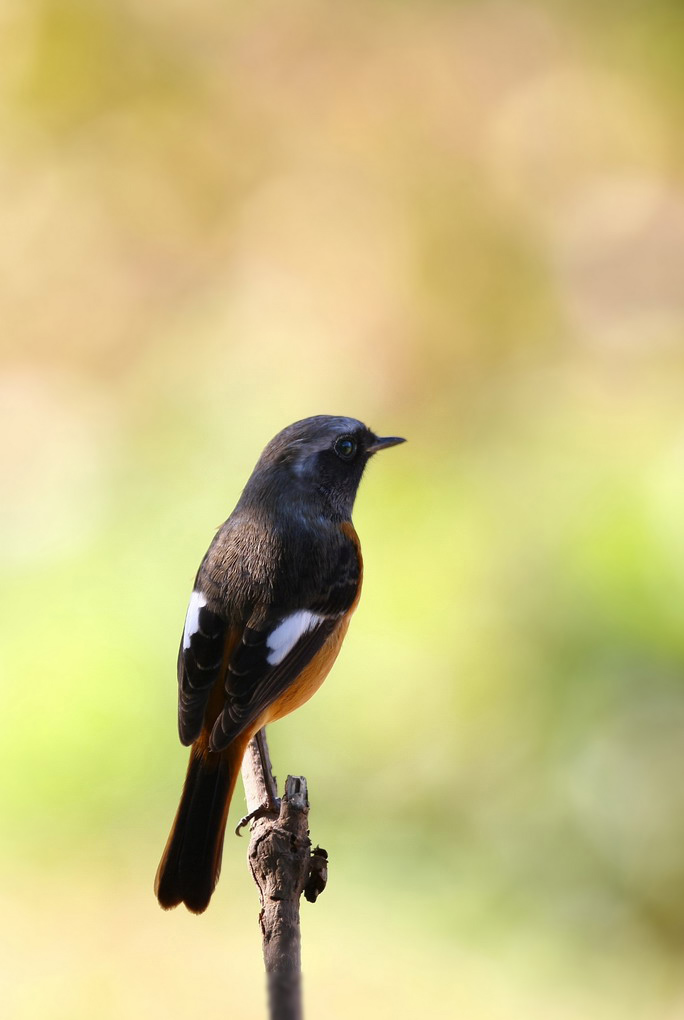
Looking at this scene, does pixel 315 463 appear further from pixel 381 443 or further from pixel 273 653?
pixel 273 653

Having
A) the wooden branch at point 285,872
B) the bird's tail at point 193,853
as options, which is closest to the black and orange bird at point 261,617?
the bird's tail at point 193,853

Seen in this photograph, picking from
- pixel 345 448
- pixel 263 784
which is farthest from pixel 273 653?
pixel 345 448

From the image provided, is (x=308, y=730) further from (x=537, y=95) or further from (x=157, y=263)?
(x=537, y=95)

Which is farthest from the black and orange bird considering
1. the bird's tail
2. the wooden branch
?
the wooden branch

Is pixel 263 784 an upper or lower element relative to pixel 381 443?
lower

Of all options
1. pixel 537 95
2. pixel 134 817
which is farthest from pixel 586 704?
pixel 537 95

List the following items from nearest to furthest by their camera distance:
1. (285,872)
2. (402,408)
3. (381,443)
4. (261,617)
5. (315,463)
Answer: (285,872), (261,617), (315,463), (381,443), (402,408)

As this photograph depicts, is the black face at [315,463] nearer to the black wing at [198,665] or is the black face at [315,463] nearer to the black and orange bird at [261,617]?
the black and orange bird at [261,617]
